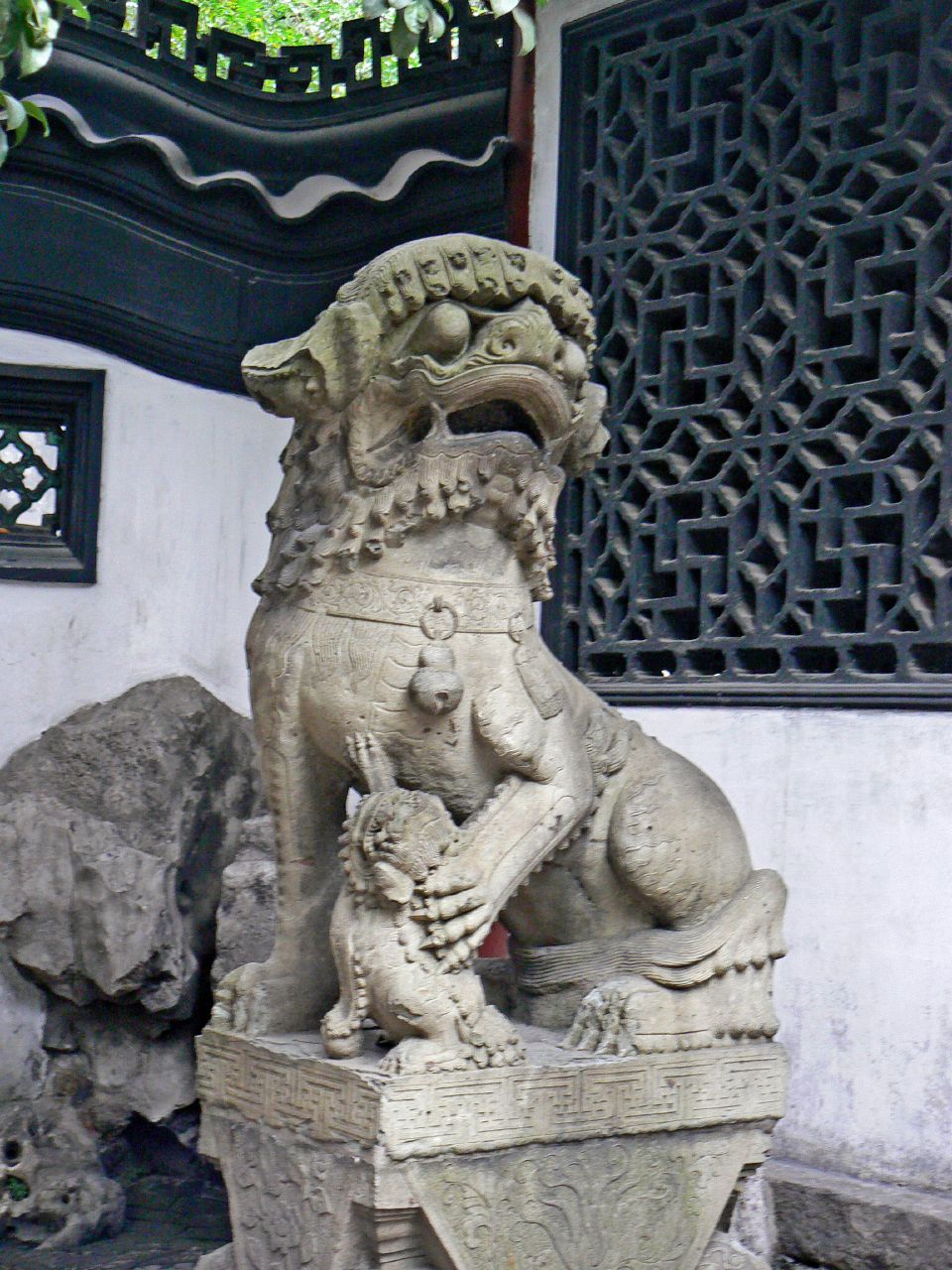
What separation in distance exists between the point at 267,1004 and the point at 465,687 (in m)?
0.64

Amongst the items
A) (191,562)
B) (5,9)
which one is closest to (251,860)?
(191,562)

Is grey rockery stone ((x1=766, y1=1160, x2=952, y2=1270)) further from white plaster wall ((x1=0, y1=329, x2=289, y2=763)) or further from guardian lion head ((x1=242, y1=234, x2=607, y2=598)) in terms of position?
white plaster wall ((x1=0, y1=329, x2=289, y2=763))

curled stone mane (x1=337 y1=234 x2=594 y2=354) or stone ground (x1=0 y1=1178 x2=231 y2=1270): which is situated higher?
curled stone mane (x1=337 y1=234 x2=594 y2=354)

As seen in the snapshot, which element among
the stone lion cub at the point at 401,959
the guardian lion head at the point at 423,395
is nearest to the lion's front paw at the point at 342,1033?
the stone lion cub at the point at 401,959

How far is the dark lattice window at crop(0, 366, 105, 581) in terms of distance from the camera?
15.3 ft

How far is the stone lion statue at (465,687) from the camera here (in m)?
2.50

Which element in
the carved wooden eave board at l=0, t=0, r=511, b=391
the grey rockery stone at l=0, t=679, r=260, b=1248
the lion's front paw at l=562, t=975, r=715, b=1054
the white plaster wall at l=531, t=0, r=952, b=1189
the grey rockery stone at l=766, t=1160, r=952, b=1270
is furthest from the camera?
the carved wooden eave board at l=0, t=0, r=511, b=391

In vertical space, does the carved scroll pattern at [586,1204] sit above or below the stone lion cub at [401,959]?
below

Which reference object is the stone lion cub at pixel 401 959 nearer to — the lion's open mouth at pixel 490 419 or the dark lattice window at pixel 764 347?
the lion's open mouth at pixel 490 419

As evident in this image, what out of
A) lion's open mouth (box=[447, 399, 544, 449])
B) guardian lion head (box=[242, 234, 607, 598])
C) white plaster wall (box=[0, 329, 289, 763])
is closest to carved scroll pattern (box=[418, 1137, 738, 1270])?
guardian lion head (box=[242, 234, 607, 598])

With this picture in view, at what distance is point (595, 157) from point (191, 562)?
171cm

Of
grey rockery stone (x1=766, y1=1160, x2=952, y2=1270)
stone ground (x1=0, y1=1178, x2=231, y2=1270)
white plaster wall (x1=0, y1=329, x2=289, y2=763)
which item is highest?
white plaster wall (x1=0, y1=329, x2=289, y2=763)

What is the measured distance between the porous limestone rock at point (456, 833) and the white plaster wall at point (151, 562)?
2.18 m

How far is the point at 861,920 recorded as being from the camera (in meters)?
3.47
